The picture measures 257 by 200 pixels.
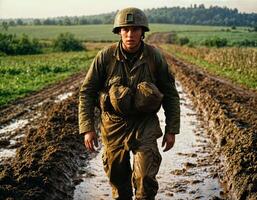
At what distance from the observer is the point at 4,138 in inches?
361

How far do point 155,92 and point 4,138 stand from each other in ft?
18.0

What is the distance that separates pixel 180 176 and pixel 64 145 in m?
2.14

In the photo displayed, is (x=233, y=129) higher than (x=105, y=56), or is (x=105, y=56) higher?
(x=105, y=56)

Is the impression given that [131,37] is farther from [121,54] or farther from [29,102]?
[29,102]

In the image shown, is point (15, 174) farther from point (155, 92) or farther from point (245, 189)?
point (245, 189)

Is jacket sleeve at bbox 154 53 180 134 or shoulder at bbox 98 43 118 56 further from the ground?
shoulder at bbox 98 43 118 56

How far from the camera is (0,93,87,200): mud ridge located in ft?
18.8

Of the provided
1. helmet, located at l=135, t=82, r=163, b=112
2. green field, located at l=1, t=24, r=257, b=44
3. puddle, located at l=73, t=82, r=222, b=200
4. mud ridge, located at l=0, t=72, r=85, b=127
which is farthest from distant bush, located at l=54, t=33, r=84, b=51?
helmet, located at l=135, t=82, r=163, b=112

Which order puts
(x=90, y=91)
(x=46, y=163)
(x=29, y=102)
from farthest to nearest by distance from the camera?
(x=29, y=102) → (x=46, y=163) → (x=90, y=91)

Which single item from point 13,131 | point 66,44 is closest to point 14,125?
point 13,131

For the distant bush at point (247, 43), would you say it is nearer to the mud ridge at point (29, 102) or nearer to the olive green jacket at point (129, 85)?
the mud ridge at point (29, 102)

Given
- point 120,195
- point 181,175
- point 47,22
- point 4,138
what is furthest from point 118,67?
point 47,22

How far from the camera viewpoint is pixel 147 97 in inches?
174

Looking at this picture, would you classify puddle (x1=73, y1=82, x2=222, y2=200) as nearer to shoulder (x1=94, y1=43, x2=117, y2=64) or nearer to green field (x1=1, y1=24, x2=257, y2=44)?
shoulder (x1=94, y1=43, x2=117, y2=64)
